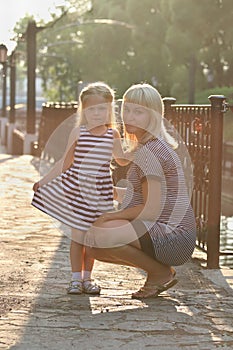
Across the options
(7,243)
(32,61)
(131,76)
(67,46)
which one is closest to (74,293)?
(7,243)

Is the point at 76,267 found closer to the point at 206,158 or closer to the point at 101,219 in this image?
the point at 101,219

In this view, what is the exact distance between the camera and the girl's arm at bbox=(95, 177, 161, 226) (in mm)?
6207

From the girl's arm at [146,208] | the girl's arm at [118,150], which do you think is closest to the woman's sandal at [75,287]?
the girl's arm at [146,208]

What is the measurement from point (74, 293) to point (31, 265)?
129 cm

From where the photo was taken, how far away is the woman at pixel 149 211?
6.27m

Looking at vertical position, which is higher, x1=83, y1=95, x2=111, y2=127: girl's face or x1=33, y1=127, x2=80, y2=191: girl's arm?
x1=83, y1=95, x2=111, y2=127: girl's face

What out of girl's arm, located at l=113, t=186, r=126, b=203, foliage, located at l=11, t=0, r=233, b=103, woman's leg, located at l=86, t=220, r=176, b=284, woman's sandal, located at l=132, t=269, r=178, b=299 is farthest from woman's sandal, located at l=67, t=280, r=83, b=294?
foliage, located at l=11, t=0, r=233, b=103

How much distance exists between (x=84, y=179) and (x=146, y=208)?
1.58 ft

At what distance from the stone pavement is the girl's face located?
3.65ft

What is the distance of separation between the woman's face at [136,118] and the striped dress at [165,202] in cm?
10

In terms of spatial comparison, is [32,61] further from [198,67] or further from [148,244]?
[198,67]

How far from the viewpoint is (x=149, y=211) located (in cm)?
626

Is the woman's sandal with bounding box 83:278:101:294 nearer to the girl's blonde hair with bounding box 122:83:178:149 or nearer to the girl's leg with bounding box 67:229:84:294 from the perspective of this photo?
the girl's leg with bounding box 67:229:84:294

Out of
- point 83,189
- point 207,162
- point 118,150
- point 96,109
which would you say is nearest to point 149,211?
point 83,189
